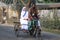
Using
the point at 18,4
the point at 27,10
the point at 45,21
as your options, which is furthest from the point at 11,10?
the point at 27,10

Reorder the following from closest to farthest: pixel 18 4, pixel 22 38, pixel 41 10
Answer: pixel 22 38
pixel 41 10
pixel 18 4

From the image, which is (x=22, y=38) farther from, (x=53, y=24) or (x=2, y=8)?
(x=2, y=8)

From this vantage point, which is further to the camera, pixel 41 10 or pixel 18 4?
pixel 18 4

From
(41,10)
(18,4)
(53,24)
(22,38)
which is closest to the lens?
(22,38)

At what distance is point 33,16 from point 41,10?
24.2 feet

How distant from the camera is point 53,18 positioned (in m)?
18.8

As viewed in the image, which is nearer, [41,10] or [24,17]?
[24,17]

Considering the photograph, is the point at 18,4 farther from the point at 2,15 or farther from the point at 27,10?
the point at 27,10

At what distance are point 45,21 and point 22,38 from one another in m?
5.68

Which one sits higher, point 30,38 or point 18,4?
point 18,4

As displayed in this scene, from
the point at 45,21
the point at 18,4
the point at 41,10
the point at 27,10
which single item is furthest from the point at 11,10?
the point at 27,10

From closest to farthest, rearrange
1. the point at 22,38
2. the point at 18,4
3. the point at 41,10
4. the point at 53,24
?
the point at 22,38
the point at 53,24
the point at 41,10
the point at 18,4

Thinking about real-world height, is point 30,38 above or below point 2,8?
below

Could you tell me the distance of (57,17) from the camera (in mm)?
18531
